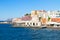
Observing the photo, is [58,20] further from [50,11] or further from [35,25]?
[50,11]

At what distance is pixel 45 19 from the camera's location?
282 feet

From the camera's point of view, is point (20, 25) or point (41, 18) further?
point (41, 18)

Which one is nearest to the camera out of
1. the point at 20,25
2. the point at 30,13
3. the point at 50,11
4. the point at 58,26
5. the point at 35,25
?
the point at 58,26

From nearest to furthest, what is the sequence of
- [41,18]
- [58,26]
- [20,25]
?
1. [58,26]
2. [20,25]
3. [41,18]

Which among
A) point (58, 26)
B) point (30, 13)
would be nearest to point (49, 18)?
point (58, 26)

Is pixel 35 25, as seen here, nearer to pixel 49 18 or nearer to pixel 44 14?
pixel 49 18

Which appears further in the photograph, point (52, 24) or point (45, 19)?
point (45, 19)

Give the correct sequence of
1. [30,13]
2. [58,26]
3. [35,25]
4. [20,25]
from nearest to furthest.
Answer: [58,26] < [35,25] < [20,25] < [30,13]

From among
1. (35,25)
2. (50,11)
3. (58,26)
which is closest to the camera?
(58,26)

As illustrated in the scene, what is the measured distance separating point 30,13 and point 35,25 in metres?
30.8

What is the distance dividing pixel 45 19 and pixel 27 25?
899cm

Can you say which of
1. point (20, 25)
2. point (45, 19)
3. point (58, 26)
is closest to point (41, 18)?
point (45, 19)

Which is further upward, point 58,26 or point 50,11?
point 50,11

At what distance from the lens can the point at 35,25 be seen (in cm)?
7725
